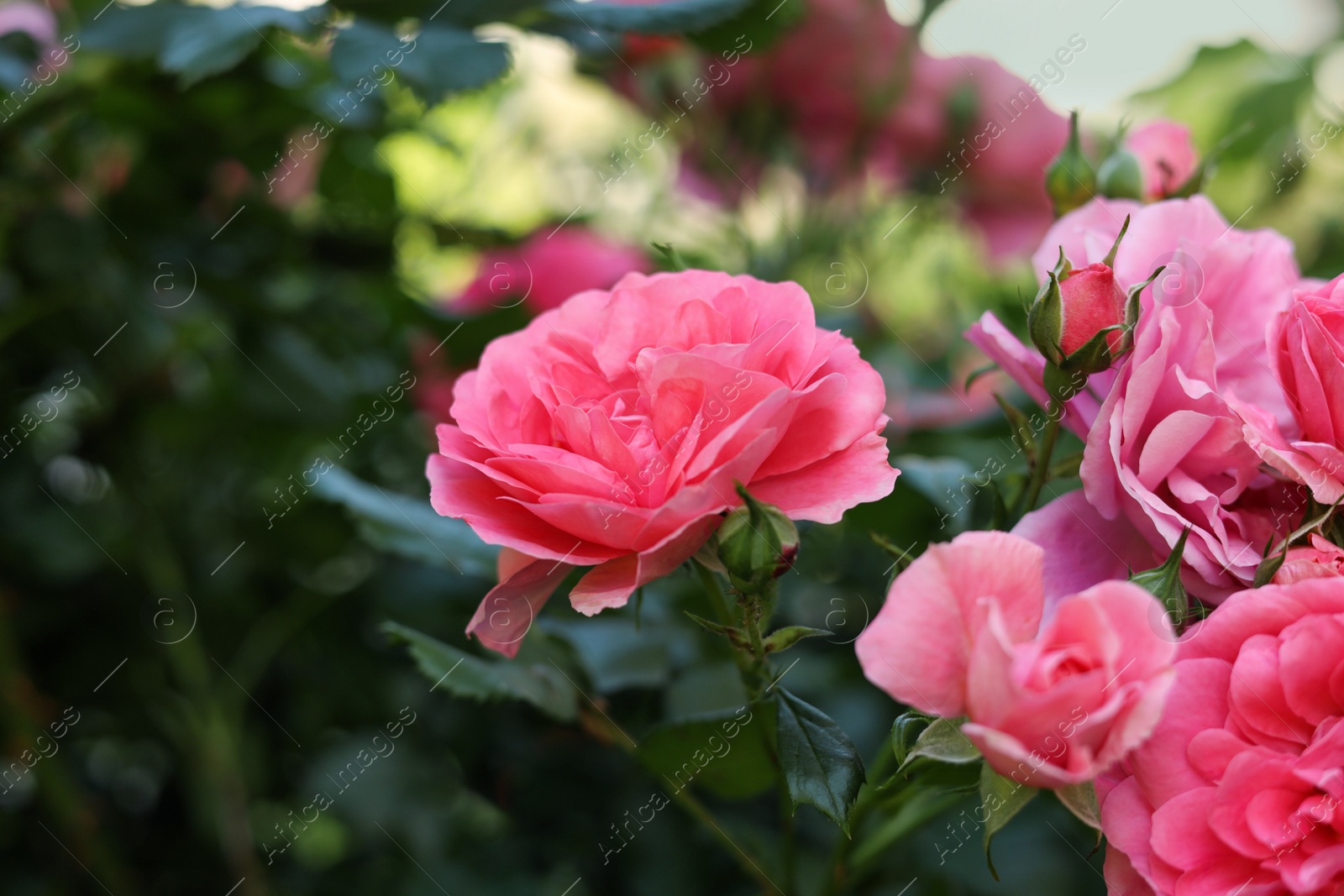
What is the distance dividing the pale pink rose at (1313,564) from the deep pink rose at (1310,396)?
16 mm

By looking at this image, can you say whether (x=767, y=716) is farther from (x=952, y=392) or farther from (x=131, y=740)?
(x=131, y=740)

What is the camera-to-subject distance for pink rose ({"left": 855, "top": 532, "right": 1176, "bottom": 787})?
228mm

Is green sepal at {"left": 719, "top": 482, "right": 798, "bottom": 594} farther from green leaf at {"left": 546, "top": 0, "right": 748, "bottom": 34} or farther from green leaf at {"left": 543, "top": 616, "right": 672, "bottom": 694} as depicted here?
green leaf at {"left": 546, "top": 0, "right": 748, "bottom": 34}

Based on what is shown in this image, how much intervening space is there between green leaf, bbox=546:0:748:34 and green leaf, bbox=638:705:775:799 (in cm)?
35

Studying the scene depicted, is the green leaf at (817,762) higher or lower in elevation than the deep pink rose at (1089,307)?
lower

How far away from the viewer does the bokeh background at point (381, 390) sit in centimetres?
55

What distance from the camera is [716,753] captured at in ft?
1.30

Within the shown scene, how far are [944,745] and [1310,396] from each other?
0.16m

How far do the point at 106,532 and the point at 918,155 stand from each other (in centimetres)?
73

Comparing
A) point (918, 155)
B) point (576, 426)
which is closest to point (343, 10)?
point (576, 426)

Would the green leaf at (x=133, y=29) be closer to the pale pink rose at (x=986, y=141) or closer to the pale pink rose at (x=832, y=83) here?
the pale pink rose at (x=832, y=83)

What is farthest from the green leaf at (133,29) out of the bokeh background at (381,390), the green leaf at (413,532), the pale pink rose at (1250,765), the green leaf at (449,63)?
the pale pink rose at (1250,765)

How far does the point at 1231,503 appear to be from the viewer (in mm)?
333

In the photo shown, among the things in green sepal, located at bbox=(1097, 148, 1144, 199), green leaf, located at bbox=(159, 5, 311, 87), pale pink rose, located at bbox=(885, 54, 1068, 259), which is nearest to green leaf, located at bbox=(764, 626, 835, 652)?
green sepal, located at bbox=(1097, 148, 1144, 199)
